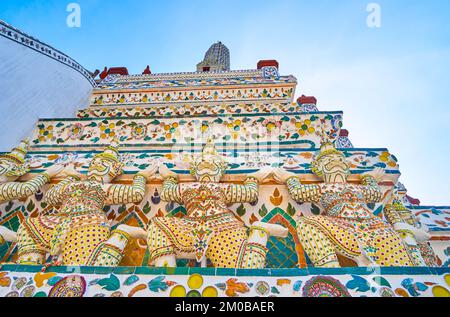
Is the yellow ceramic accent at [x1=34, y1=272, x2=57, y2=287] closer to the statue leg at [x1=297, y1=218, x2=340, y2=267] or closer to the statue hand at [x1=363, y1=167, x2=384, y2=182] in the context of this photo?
the statue leg at [x1=297, y1=218, x2=340, y2=267]

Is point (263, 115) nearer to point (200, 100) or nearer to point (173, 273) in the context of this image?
point (200, 100)

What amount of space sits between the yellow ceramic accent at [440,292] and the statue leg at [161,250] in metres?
1.33

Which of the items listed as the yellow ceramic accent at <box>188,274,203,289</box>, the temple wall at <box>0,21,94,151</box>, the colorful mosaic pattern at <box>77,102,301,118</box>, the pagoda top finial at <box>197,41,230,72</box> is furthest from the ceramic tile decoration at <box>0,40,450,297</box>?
the pagoda top finial at <box>197,41,230,72</box>

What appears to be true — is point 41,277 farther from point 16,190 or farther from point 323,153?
point 323,153

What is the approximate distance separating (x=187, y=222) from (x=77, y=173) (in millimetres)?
1200

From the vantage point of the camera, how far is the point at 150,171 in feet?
8.96

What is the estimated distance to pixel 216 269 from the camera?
66.7 inches

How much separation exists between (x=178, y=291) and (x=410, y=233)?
160 cm

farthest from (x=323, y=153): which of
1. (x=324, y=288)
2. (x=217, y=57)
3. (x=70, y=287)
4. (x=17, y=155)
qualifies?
(x=217, y=57)

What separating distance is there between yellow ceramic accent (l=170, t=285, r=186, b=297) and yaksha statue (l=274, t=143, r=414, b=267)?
789mm

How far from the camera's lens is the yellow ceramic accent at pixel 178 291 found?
158 cm

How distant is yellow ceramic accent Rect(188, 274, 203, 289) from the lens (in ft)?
5.30

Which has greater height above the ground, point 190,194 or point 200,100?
point 200,100
